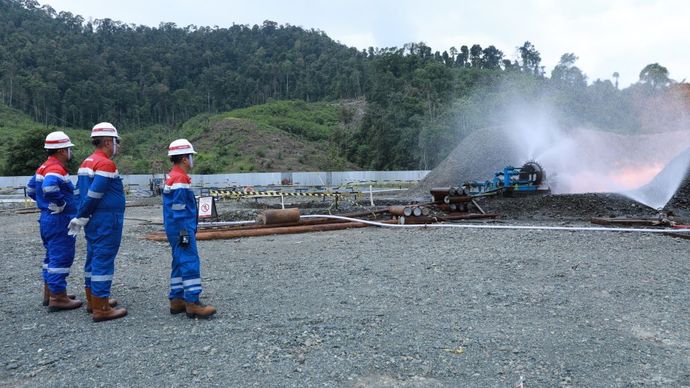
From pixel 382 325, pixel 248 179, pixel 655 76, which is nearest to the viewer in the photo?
pixel 382 325

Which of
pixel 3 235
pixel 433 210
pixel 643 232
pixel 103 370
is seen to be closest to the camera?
pixel 103 370

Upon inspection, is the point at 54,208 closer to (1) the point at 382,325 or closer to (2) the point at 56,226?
(2) the point at 56,226

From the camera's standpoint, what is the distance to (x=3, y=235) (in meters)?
12.8

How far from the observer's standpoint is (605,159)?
78.8 ft

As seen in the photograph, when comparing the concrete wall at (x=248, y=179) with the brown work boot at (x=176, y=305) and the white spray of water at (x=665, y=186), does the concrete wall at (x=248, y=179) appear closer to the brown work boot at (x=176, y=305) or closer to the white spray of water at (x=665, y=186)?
the white spray of water at (x=665, y=186)

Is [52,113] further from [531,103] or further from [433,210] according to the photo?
[433,210]

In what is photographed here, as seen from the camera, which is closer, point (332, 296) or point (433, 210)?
point (332, 296)

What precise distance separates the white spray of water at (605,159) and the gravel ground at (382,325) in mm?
9075

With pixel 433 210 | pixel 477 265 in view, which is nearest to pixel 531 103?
pixel 433 210

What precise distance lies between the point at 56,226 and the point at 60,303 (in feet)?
2.87

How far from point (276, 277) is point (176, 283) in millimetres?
2038

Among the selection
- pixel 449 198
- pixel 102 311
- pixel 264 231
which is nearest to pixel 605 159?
pixel 449 198

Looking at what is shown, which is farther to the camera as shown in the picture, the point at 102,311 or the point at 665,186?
the point at 665,186

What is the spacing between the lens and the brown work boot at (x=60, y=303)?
554cm
